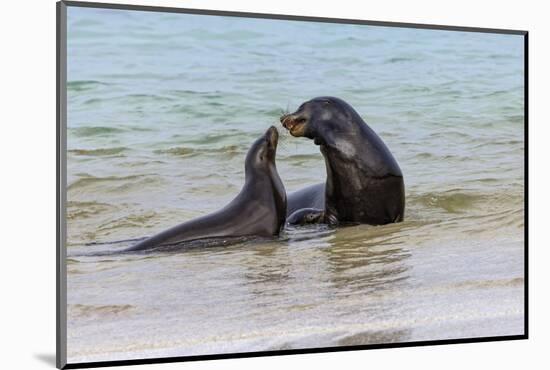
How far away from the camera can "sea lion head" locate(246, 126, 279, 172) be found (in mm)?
7047

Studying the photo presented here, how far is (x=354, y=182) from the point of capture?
24.6 ft

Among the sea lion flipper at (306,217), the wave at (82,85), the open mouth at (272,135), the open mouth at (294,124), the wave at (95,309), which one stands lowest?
the wave at (95,309)

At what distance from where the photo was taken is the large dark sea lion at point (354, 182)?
740 centimetres

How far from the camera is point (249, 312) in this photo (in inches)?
260

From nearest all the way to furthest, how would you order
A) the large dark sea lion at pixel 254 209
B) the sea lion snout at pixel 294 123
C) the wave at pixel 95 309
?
the wave at pixel 95 309, the large dark sea lion at pixel 254 209, the sea lion snout at pixel 294 123

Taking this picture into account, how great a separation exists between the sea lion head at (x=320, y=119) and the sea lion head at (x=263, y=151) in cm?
10

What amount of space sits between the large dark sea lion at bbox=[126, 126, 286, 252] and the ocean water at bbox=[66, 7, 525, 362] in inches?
2.8

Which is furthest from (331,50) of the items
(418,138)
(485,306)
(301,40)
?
(485,306)

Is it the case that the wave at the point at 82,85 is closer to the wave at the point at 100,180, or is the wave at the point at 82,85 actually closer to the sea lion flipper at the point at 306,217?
the wave at the point at 100,180

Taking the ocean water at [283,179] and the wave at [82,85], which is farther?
the ocean water at [283,179]

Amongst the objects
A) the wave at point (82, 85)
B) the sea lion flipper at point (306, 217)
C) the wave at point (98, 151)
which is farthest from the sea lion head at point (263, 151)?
the wave at point (82, 85)

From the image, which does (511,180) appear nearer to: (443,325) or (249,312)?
(443,325)

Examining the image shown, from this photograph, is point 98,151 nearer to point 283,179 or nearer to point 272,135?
point 272,135

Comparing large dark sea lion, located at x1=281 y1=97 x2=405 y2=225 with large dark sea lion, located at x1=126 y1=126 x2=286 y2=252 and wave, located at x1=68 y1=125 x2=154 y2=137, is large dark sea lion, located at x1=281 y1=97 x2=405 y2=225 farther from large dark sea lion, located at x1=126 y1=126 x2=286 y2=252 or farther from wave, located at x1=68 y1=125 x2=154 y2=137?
wave, located at x1=68 y1=125 x2=154 y2=137
